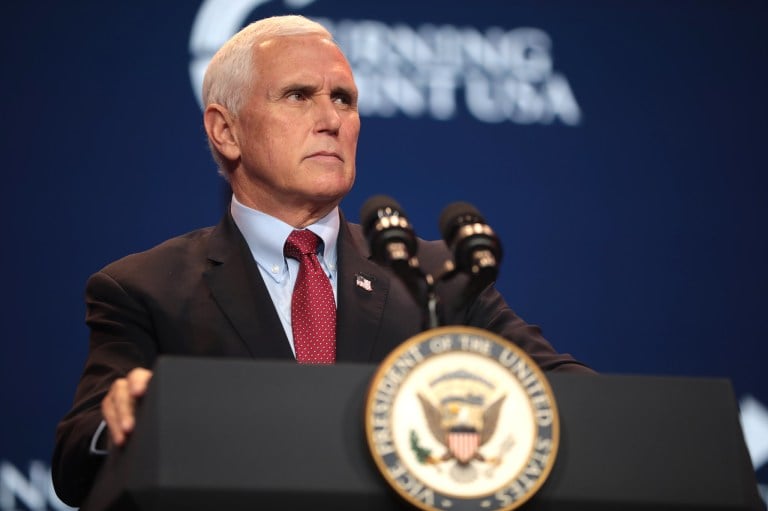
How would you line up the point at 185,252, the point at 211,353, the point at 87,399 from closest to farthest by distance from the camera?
the point at 87,399
the point at 211,353
the point at 185,252

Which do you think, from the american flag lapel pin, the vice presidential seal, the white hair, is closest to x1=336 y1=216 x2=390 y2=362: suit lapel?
the american flag lapel pin

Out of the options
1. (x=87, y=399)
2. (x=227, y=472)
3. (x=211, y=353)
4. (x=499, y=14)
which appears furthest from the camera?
(x=499, y=14)

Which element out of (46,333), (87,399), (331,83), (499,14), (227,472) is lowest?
(46,333)

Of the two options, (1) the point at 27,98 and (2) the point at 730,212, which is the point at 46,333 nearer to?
(1) the point at 27,98

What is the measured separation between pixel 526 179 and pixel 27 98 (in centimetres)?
137

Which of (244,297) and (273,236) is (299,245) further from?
(244,297)

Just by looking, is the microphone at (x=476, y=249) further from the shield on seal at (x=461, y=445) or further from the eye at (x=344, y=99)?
the eye at (x=344, y=99)

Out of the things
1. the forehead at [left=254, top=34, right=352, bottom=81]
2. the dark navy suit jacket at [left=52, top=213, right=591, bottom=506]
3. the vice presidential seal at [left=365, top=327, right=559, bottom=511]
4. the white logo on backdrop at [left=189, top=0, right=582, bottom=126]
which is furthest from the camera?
the white logo on backdrop at [left=189, top=0, right=582, bottom=126]

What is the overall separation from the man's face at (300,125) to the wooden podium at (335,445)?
101cm

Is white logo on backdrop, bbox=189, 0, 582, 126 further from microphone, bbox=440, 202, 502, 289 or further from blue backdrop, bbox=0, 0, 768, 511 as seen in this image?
microphone, bbox=440, 202, 502, 289

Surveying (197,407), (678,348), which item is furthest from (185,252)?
(678,348)

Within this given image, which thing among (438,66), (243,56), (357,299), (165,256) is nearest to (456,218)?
(357,299)

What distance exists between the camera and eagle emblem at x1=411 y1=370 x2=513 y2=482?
4.57ft

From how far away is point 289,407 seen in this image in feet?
4.66
